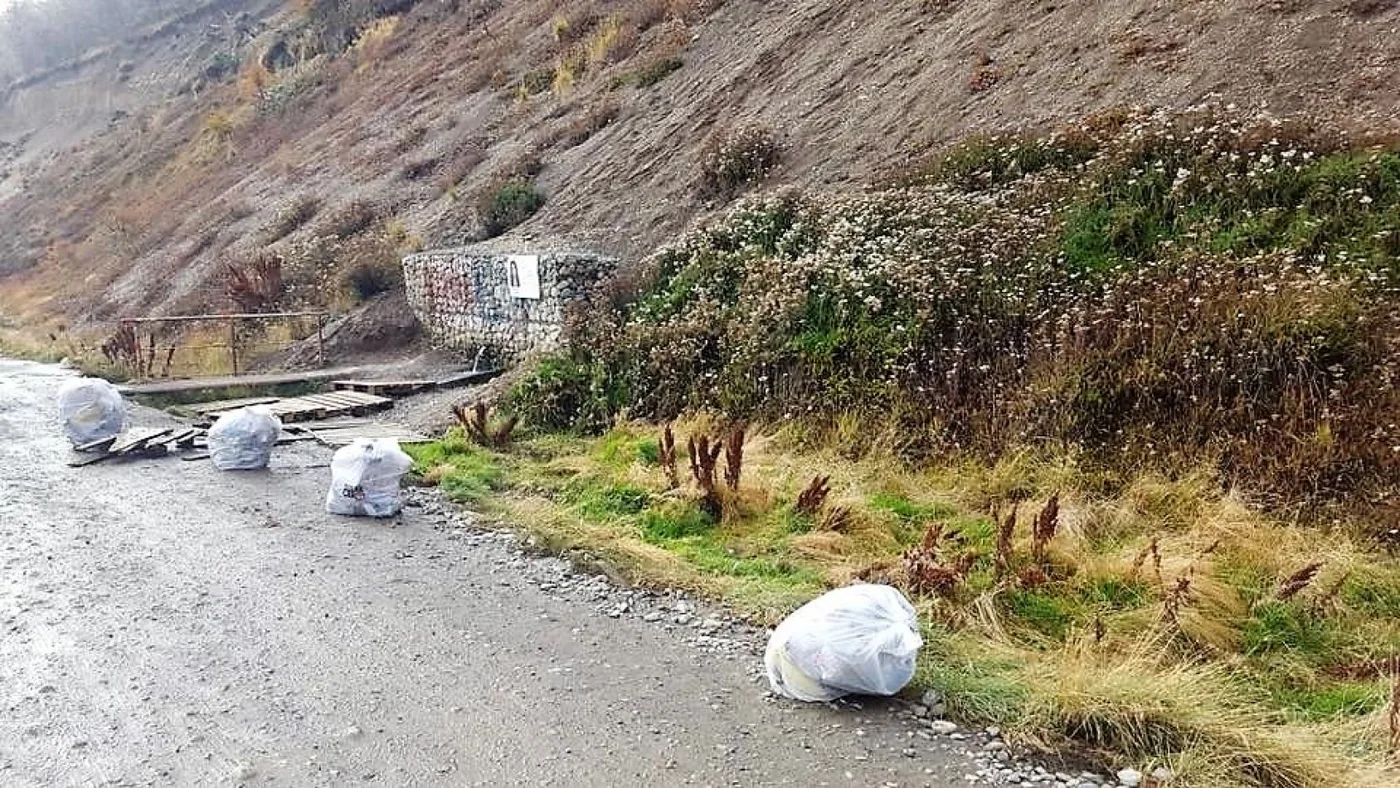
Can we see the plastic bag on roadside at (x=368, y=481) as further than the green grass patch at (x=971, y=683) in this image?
Yes

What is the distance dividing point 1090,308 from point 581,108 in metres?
13.4

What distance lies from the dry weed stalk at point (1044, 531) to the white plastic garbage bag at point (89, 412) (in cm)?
963

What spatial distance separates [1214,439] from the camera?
22.8 ft

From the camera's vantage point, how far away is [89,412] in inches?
444

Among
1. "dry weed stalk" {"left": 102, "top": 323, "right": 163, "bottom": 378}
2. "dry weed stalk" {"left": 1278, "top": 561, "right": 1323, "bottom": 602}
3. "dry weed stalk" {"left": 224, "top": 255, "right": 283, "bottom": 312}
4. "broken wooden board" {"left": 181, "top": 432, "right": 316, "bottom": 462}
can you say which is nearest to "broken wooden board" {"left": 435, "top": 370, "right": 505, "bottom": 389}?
"broken wooden board" {"left": 181, "top": 432, "right": 316, "bottom": 462}

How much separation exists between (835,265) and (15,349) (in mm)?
20607

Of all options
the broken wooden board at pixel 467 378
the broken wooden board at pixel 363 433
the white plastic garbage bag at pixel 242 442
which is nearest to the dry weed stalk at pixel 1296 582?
the broken wooden board at pixel 363 433

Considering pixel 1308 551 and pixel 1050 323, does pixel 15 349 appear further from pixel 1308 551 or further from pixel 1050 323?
pixel 1308 551

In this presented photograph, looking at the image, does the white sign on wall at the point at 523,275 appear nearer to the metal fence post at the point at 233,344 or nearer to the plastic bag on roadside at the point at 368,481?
the metal fence post at the point at 233,344

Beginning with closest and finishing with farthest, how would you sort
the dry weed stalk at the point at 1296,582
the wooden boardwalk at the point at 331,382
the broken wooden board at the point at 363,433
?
the dry weed stalk at the point at 1296,582 → the broken wooden board at the point at 363,433 → the wooden boardwalk at the point at 331,382

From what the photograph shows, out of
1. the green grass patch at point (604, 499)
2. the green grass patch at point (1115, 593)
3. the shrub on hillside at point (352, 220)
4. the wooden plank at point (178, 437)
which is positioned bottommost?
the wooden plank at point (178, 437)

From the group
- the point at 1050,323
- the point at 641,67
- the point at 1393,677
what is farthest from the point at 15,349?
the point at 1393,677

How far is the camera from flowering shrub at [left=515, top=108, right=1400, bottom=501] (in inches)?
276

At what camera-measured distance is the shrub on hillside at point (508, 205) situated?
1711cm
